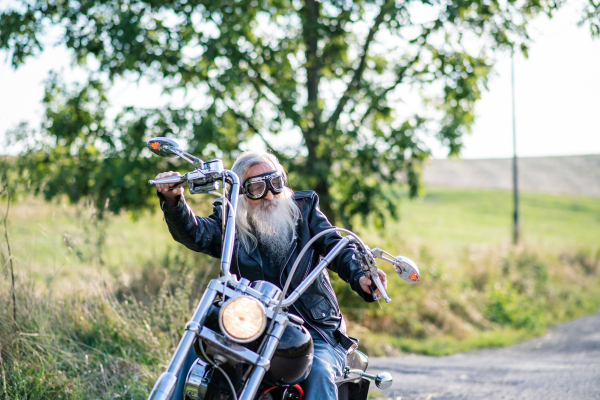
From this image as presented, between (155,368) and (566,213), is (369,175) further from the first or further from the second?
(566,213)

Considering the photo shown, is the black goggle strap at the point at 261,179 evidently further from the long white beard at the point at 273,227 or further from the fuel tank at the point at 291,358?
the fuel tank at the point at 291,358

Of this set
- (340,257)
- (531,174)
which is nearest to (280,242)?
(340,257)

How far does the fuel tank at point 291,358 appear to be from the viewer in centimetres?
207

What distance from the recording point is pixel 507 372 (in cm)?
568

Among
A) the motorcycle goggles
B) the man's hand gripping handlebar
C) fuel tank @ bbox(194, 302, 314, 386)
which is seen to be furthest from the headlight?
the motorcycle goggles

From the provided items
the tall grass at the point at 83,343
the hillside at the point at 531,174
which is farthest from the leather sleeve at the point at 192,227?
the hillside at the point at 531,174

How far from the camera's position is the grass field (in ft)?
11.9

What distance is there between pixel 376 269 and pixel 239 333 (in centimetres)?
71

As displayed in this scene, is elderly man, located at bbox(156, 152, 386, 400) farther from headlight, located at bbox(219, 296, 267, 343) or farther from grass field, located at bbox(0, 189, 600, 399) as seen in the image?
grass field, located at bbox(0, 189, 600, 399)

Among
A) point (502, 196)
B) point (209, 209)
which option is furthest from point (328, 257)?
point (502, 196)

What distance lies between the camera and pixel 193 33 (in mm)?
6680

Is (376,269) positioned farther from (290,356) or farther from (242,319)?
(242,319)

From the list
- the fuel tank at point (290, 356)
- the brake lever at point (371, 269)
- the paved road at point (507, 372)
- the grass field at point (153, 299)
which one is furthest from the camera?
the paved road at point (507, 372)

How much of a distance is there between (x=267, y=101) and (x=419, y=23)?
221 centimetres
